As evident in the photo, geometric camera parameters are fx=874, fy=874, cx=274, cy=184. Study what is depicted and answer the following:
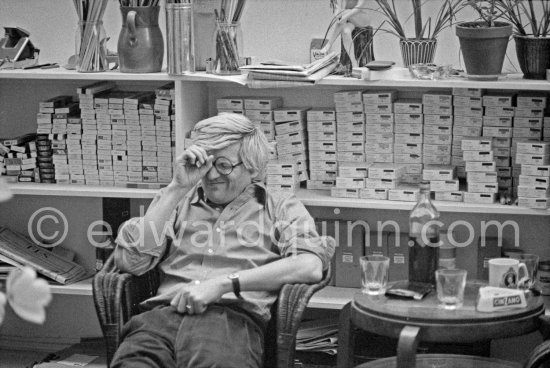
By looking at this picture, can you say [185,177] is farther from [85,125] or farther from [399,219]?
[399,219]

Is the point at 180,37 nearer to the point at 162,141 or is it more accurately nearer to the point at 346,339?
the point at 162,141

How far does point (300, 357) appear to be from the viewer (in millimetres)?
3547

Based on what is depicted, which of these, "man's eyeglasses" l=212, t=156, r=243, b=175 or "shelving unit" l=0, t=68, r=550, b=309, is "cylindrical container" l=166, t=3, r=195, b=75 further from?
"man's eyeglasses" l=212, t=156, r=243, b=175

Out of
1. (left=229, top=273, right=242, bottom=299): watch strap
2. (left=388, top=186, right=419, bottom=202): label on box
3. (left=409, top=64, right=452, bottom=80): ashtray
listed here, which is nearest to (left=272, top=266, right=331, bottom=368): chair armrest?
(left=229, top=273, right=242, bottom=299): watch strap

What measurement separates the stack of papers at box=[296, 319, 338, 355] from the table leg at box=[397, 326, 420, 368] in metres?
1.05

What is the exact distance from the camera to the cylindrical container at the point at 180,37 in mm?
A: 3432

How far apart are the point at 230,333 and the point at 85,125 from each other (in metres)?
1.35

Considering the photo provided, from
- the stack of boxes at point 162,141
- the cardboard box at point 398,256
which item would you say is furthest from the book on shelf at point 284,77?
the cardboard box at point 398,256

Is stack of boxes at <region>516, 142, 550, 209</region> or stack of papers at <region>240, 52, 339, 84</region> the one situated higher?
stack of papers at <region>240, 52, 339, 84</region>

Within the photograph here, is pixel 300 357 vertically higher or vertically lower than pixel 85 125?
lower

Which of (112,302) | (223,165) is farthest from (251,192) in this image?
(112,302)

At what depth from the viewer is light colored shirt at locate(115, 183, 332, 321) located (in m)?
3.00

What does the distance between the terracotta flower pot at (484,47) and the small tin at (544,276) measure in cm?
78

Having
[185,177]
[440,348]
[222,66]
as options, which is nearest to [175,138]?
[222,66]
